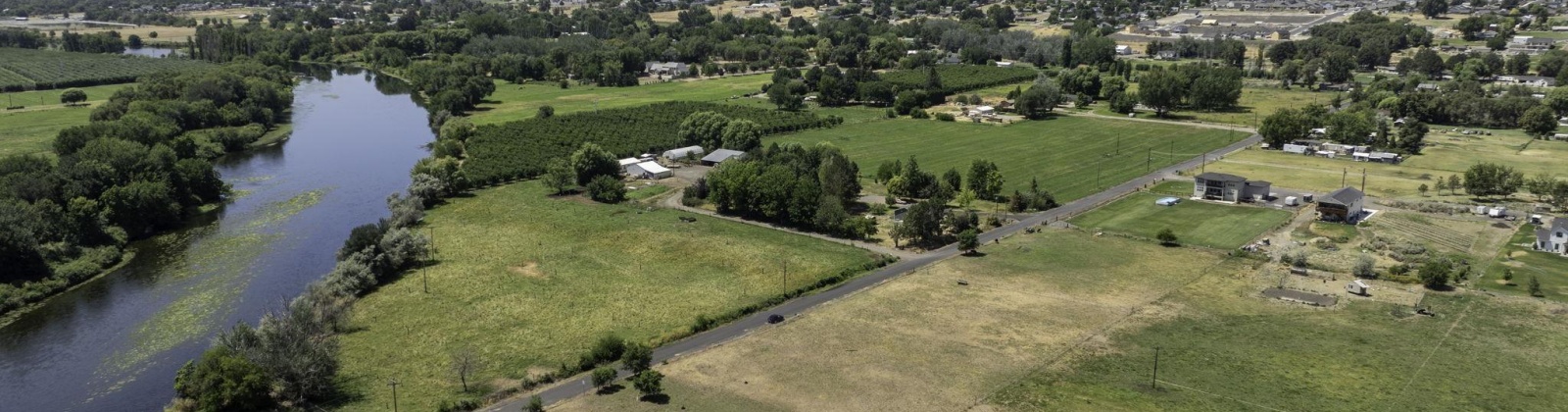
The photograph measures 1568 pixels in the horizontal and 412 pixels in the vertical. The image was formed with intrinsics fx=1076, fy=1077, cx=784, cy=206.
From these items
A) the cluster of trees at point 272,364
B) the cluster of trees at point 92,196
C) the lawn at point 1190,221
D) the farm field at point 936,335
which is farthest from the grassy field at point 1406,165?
the cluster of trees at point 92,196

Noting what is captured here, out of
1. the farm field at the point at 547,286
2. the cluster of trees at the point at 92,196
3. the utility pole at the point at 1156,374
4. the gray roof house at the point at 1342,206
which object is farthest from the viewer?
the gray roof house at the point at 1342,206

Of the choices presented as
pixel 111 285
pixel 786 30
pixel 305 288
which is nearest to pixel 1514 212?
pixel 305 288

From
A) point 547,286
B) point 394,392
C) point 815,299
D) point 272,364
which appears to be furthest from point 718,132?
point 272,364

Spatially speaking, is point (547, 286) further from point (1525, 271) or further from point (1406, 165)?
point (1406, 165)

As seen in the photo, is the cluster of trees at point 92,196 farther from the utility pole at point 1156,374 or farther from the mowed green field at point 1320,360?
the utility pole at point 1156,374

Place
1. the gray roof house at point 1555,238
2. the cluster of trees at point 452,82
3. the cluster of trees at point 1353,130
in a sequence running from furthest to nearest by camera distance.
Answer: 1. the cluster of trees at point 452,82
2. the cluster of trees at point 1353,130
3. the gray roof house at point 1555,238

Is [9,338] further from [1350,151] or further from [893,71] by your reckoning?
[893,71]

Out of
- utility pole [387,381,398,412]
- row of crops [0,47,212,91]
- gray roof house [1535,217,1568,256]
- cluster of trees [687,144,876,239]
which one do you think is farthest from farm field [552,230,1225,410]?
row of crops [0,47,212,91]
